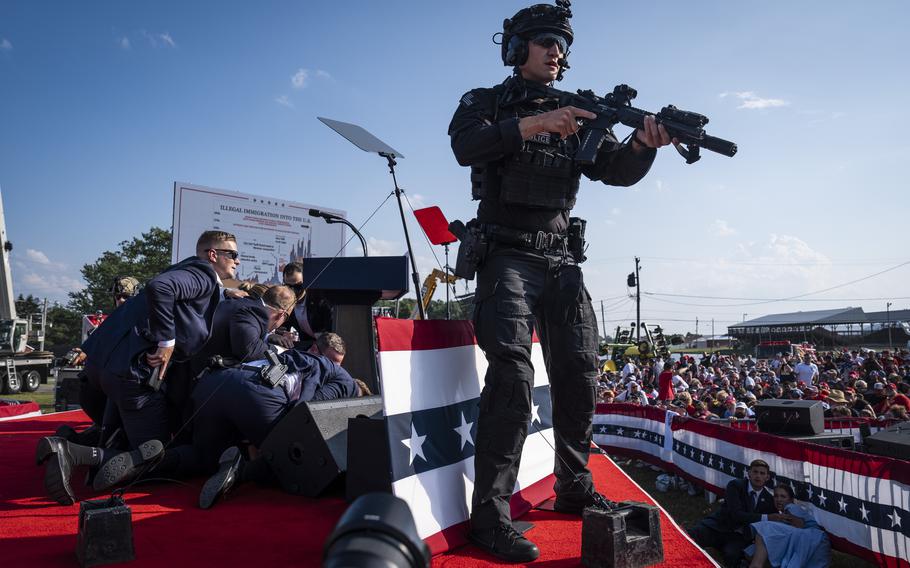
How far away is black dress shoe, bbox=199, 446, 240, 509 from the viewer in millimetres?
3195

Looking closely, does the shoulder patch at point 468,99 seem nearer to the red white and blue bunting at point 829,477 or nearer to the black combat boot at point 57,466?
the black combat boot at point 57,466

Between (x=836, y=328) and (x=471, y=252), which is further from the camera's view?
(x=836, y=328)

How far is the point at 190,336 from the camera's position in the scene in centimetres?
401

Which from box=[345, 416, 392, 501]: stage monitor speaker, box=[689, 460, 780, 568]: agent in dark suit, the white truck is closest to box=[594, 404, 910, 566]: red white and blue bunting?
box=[689, 460, 780, 568]: agent in dark suit

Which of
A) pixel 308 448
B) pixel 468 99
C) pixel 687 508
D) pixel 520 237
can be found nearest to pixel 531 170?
pixel 520 237

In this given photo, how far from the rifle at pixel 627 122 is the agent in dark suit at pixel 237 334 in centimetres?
258

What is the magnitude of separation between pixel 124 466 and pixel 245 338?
1.20 metres

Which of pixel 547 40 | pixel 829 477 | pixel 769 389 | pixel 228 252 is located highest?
pixel 547 40

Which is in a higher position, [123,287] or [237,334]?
[123,287]

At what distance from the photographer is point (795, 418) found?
7.61m

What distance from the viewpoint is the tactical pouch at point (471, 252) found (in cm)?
306

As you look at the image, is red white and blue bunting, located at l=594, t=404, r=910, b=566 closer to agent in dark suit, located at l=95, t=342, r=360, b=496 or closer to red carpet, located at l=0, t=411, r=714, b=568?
red carpet, located at l=0, t=411, r=714, b=568

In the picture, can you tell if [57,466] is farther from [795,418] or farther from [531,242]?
[795,418]

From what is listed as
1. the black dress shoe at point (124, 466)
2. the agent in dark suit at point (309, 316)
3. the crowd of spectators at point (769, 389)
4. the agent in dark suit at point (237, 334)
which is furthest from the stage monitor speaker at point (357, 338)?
the crowd of spectators at point (769, 389)
